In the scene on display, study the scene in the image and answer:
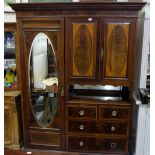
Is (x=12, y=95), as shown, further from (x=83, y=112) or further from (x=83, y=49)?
(x=83, y=49)

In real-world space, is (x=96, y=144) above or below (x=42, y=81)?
below

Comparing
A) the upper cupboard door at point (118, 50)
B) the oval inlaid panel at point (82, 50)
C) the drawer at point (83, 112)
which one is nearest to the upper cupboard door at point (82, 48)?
the oval inlaid panel at point (82, 50)

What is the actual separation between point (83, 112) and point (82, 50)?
75 centimetres

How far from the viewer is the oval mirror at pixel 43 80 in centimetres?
236

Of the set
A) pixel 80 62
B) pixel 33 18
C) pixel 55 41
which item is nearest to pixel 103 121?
pixel 80 62

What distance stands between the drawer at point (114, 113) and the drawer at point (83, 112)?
0.28 ft

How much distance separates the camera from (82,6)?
2.15 meters

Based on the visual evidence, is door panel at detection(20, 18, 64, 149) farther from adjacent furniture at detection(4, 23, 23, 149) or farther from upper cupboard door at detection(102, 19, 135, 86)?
upper cupboard door at detection(102, 19, 135, 86)

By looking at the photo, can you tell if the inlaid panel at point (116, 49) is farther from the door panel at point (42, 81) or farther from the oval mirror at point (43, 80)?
the oval mirror at point (43, 80)

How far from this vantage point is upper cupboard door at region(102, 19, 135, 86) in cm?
216

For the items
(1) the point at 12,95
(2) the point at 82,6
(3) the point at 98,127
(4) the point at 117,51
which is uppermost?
(2) the point at 82,6

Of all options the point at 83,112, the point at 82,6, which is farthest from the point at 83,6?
the point at 83,112

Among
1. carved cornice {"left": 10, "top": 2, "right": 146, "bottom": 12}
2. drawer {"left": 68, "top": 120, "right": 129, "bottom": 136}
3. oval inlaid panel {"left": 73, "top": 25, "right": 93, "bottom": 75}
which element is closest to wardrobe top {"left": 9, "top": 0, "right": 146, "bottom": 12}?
carved cornice {"left": 10, "top": 2, "right": 146, "bottom": 12}

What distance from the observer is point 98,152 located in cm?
246
